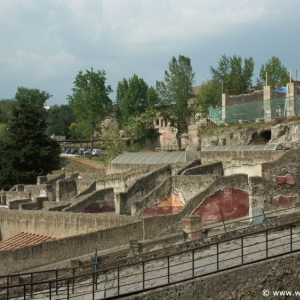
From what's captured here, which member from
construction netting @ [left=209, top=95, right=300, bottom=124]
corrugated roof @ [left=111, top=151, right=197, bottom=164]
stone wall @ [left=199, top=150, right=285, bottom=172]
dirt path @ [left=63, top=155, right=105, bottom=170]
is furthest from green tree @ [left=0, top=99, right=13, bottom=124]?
stone wall @ [left=199, top=150, right=285, bottom=172]

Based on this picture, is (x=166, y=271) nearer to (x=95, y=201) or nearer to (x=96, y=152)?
(x=95, y=201)

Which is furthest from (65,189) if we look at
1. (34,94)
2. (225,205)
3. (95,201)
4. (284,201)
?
(34,94)

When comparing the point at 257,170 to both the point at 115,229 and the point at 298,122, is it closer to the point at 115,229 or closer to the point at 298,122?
the point at 298,122

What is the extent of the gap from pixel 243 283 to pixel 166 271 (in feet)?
7.29

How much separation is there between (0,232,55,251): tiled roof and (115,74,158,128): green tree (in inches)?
1564

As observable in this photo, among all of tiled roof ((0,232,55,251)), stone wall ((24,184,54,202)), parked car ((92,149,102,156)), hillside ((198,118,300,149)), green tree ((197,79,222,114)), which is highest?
green tree ((197,79,222,114))

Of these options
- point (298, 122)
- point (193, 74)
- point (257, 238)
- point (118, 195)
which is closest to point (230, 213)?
point (118, 195)

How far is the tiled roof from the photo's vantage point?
24.0m

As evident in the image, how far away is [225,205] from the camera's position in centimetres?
2345

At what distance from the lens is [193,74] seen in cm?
6188

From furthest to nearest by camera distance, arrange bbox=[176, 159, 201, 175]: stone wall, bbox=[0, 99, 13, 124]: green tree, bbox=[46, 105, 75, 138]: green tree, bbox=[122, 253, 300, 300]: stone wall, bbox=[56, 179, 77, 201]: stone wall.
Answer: bbox=[0, 99, 13, 124]: green tree → bbox=[46, 105, 75, 138]: green tree → bbox=[56, 179, 77, 201]: stone wall → bbox=[176, 159, 201, 175]: stone wall → bbox=[122, 253, 300, 300]: stone wall

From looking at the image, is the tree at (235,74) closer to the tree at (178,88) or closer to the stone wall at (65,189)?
the tree at (178,88)

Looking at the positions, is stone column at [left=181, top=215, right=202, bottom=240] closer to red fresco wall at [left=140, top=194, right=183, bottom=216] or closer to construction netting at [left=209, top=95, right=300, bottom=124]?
red fresco wall at [left=140, top=194, right=183, bottom=216]

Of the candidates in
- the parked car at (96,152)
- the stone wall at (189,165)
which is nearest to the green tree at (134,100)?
the parked car at (96,152)
